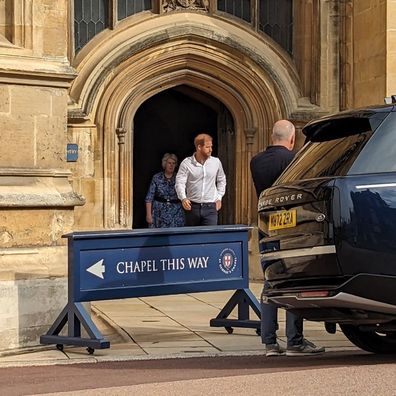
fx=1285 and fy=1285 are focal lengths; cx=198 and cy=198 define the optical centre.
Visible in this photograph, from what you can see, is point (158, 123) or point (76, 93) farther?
point (158, 123)

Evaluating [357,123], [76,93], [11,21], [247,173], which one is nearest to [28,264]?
[11,21]

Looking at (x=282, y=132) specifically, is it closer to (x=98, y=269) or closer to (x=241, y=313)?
(x=98, y=269)

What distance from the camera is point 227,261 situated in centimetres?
1127

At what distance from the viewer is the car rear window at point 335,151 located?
847cm

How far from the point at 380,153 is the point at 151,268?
112 inches

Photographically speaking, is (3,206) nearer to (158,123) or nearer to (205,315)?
(205,315)

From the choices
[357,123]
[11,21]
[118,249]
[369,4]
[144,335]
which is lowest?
[144,335]

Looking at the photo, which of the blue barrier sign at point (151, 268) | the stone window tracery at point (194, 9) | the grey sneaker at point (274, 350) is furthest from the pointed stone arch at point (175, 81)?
the grey sneaker at point (274, 350)

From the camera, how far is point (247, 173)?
1741 cm

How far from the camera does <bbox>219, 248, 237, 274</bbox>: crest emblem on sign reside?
36.8 ft

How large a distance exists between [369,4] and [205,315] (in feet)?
18.8

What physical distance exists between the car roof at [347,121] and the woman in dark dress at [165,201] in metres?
7.07

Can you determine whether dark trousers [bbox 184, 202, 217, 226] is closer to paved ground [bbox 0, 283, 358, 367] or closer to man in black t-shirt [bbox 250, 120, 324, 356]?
paved ground [bbox 0, 283, 358, 367]

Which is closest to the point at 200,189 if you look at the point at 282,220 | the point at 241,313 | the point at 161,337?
the point at 241,313
